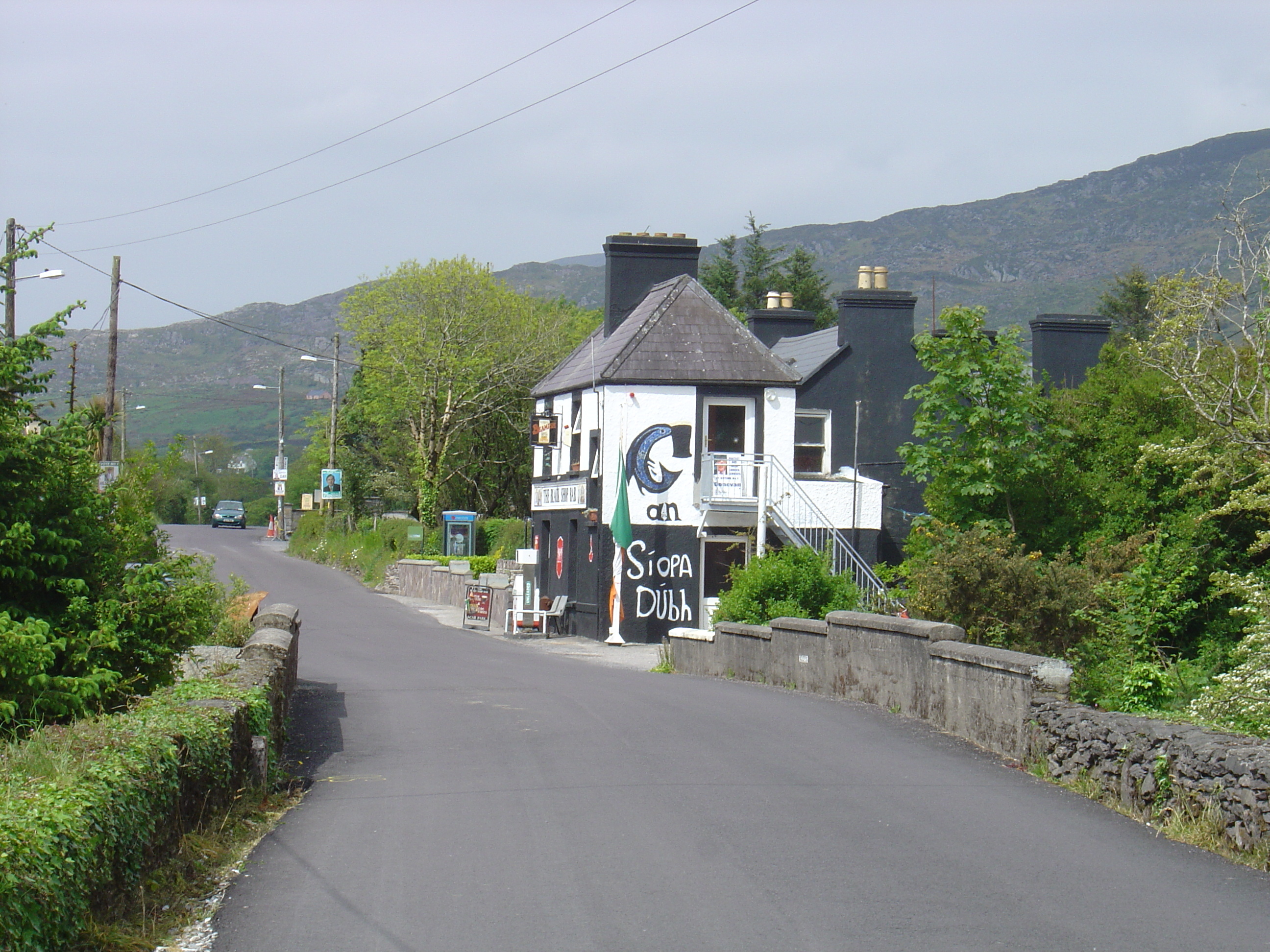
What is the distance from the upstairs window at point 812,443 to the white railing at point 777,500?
8.16ft

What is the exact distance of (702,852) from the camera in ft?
24.2

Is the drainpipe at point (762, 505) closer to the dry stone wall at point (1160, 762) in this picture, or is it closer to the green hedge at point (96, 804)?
the dry stone wall at point (1160, 762)

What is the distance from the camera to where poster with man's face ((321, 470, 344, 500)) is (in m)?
50.4

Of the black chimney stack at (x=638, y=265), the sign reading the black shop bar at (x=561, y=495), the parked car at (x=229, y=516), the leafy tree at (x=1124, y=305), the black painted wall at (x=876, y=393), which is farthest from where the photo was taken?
the parked car at (x=229, y=516)

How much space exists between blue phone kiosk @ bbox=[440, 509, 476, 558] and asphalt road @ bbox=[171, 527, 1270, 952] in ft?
100

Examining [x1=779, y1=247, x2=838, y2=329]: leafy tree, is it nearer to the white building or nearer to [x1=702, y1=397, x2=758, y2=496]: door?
the white building

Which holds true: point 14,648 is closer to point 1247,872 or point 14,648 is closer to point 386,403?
point 1247,872

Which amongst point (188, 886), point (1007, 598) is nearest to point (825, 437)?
point (1007, 598)

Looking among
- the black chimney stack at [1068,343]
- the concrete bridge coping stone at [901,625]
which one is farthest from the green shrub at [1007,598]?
the black chimney stack at [1068,343]

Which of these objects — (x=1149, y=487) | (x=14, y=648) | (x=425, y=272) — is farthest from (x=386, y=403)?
(x=14, y=648)

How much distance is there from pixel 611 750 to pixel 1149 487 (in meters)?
13.6

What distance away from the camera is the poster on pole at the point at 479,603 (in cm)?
3362

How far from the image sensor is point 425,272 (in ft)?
172

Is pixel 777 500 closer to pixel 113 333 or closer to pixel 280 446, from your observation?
pixel 113 333
